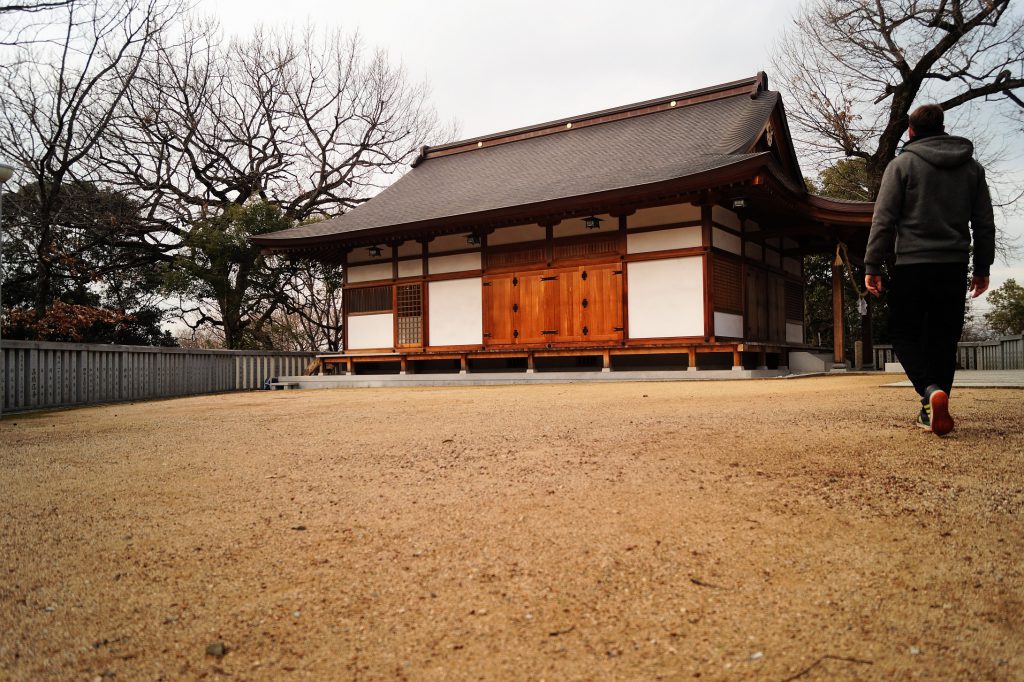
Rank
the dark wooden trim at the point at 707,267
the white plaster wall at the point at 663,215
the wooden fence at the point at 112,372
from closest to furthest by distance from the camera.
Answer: the wooden fence at the point at 112,372, the dark wooden trim at the point at 707,267, the white plaster wall at the point at 663,215

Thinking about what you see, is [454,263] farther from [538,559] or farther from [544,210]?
[538,559]

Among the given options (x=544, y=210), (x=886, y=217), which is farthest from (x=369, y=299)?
(x=886, y=217)

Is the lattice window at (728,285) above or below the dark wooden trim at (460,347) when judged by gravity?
above

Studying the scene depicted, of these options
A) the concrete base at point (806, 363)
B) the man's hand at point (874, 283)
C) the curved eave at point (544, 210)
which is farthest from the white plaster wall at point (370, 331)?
the man's hand at point (874, 283)

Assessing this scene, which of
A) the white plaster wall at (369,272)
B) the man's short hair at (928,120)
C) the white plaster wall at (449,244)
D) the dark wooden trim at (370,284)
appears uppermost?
the white plaster wall at (449,244)

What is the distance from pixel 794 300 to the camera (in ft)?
50.4

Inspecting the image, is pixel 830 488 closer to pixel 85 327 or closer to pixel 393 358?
pixel 393 358

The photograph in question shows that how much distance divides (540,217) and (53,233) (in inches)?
431

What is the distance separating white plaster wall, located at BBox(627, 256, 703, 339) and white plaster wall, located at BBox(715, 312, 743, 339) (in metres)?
0.42

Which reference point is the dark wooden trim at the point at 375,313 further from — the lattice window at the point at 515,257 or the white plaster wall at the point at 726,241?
the white plaster wall at the point at 726,241

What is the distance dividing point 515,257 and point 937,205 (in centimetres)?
986

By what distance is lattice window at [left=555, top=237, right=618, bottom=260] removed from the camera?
1226 cm

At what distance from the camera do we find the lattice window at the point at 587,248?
40.2ft

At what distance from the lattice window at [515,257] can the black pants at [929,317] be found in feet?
30.8
